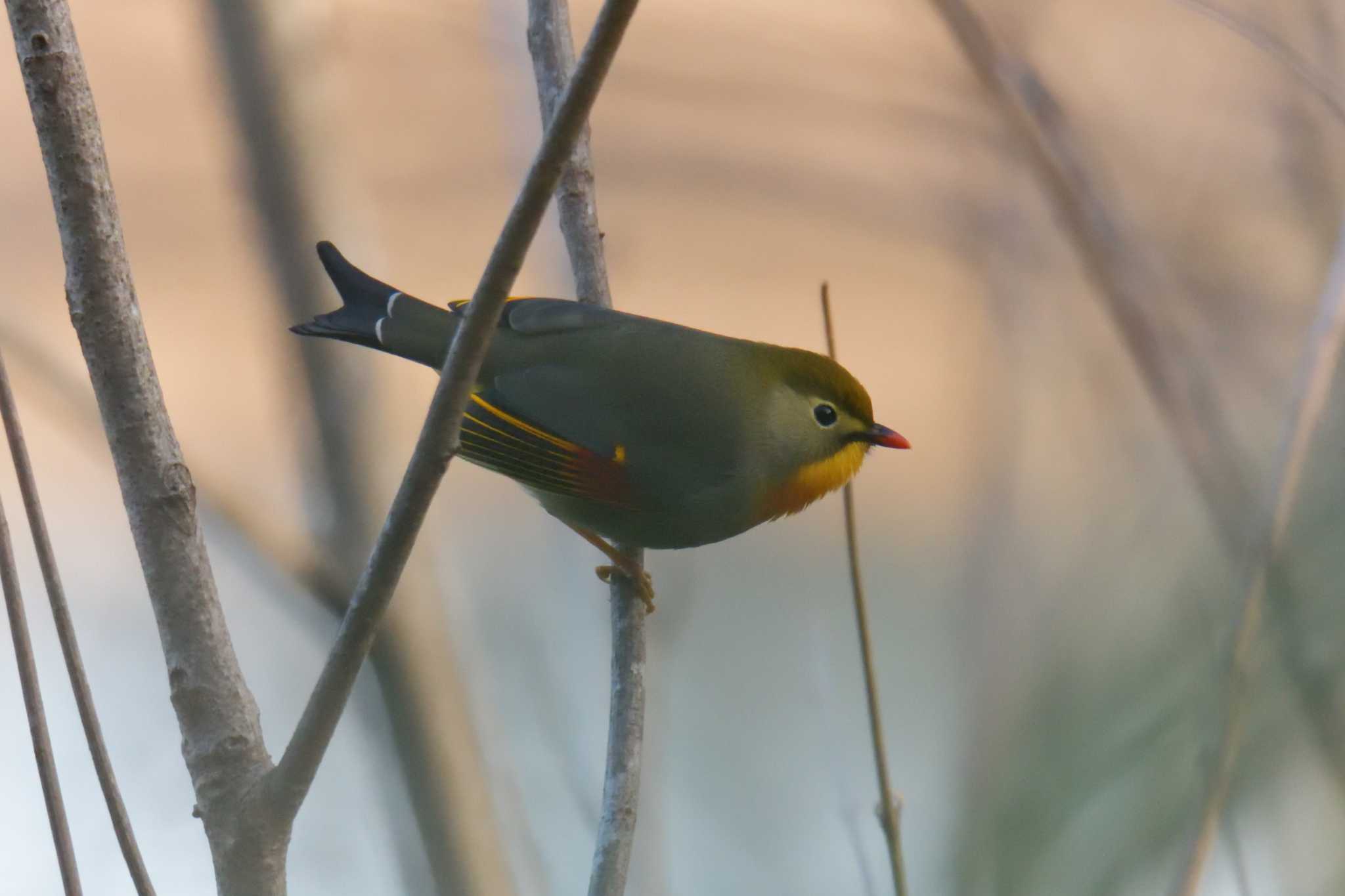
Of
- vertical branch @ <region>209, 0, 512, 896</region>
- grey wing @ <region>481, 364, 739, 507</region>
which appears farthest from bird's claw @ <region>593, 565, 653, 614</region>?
vertical branch @ <region>209, 0, 512, 896</region>

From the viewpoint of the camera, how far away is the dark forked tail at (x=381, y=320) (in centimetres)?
129

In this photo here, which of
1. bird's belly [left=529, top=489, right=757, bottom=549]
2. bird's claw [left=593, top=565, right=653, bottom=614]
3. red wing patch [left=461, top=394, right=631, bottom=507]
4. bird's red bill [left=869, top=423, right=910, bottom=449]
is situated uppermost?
red wing patch [left=461, top=394, right=631, bottom=507]

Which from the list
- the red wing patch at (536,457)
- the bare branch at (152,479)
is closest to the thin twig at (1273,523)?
the bare branch at (152,479)

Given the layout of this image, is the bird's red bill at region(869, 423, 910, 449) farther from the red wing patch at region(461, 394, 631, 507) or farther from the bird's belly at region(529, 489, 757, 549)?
the red wing patch at region(461, 394, 631, 507)

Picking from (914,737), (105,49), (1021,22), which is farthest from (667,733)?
(105,49)

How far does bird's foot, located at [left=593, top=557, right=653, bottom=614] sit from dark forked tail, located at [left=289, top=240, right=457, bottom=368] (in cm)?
42

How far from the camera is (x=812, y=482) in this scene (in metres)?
1.60

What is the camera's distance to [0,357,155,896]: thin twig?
831mm

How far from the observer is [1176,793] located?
489 millimetres

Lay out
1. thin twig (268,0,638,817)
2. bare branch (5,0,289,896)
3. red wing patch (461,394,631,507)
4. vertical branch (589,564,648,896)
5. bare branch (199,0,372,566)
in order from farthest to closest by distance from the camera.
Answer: bare branch (199,0,372,566) < red wing patch (461,394,631,507) < vertical branch (589,564,648,896) < bare branch (5,0,289,896) < thin twig (268,0,638,817)

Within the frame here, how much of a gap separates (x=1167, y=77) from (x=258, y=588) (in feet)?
5.48

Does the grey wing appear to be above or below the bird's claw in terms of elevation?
above

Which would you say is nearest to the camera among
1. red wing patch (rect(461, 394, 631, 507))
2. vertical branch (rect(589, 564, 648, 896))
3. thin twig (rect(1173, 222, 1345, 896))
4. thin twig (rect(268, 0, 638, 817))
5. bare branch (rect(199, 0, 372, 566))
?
thin twig (rect(1173, 222, 1345, 896))

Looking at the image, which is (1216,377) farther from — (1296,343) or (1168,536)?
(1168,536)
